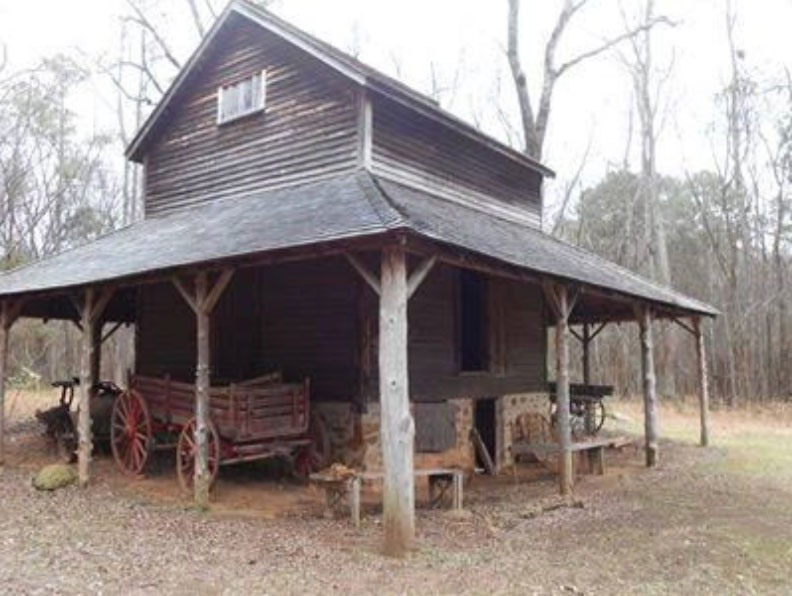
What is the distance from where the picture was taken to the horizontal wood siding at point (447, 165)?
1182cm

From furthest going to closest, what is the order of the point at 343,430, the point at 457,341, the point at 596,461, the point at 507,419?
the point at 507,419, the point at 596,461, the point at 457,341, the point at 343,430

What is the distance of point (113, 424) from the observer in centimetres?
1261

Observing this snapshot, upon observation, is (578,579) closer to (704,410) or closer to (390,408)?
(390,408)

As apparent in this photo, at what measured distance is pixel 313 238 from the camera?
813 centimetres

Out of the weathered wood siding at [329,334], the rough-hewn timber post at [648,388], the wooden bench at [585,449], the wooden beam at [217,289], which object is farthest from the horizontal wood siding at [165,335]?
the rough-hewn timber post at [648,388]

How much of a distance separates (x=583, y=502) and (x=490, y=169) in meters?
6.90

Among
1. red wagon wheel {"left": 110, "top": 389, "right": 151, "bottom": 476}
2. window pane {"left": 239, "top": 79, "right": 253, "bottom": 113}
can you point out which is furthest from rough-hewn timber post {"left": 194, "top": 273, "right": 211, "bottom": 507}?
window pane {"left": 239, "top": 79, "right": 253, "bottom": 113}

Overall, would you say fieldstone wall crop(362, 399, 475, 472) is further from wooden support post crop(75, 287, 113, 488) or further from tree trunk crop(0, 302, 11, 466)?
tree trunk crop(0, 302, 11, 466)

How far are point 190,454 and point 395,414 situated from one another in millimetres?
4468

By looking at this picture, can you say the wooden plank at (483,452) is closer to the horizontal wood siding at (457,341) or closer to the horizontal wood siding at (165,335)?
the horizontal wood siding at (457,341)

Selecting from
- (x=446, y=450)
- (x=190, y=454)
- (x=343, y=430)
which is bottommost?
(x=446, y=450)

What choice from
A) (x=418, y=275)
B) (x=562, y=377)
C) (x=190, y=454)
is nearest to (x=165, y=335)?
(x=190, y=454)

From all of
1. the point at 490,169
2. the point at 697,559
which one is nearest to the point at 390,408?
the point at 697,559

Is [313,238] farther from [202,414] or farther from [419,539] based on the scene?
[419,539]
